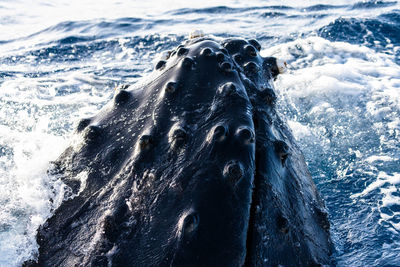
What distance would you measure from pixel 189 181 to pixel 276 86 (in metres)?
3.43

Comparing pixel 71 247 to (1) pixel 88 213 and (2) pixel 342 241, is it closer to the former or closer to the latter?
(1) pixel 88 213

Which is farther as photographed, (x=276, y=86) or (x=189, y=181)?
(x=276, y=86)

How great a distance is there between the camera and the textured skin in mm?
2682

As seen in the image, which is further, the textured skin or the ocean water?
the ocean water

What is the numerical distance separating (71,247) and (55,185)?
25.8 inches

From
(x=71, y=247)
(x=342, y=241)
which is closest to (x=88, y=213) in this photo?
(x=71, y=247)

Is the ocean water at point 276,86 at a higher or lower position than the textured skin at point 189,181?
lower

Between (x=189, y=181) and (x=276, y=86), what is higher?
(x=189, y=181)

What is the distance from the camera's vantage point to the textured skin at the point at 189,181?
268 centimetres

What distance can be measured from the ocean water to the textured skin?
17.6 inches

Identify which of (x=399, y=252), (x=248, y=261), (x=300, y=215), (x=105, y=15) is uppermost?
(x=248, y=261)

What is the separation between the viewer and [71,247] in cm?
295

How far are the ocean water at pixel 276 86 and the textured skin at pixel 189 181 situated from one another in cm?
45

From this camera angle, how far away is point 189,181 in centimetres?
285
